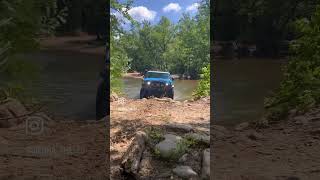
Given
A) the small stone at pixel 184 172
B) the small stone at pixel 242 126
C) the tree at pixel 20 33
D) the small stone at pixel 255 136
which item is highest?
the tree at pixel 20 33

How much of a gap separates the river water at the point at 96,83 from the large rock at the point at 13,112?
25cm

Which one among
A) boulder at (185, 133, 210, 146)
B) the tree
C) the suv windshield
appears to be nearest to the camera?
the tree

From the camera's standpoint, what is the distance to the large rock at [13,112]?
4.77 metres

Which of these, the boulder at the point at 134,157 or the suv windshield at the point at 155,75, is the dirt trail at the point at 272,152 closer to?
the boulder at the point at 134,157

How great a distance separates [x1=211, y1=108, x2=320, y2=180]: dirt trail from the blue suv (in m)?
3.17

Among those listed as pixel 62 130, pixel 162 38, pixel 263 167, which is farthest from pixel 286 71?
pixel 162 38

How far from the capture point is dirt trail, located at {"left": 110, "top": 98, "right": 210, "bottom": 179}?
6.80m

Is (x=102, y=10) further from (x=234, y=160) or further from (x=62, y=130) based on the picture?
(x=234, y=160)

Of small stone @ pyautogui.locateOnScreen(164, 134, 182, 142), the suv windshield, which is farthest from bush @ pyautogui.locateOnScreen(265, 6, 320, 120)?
the suv windshield

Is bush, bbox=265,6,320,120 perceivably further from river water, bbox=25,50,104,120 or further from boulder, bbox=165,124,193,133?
river water, bbox=25,50,104,120

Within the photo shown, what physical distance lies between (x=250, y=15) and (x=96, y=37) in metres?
1.82

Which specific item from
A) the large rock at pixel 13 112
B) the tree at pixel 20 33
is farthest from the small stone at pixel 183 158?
the tree at pixel 20 33

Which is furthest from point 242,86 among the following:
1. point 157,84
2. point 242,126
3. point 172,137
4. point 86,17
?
point 157,84

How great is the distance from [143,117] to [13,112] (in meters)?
3.34
